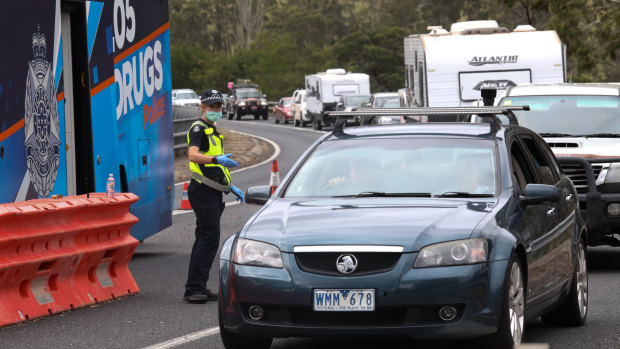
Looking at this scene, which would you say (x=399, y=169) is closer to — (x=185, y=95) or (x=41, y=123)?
(x=41, y=123)

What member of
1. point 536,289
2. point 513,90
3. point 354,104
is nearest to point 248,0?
point 354,104

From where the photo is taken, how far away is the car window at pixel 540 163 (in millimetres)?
8820

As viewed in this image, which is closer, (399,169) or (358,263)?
(358,263)

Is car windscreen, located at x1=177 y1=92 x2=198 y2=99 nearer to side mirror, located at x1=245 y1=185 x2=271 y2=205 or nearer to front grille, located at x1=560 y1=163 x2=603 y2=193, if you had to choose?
front grille, located at x1=560 y1=163 x2=603 y2=193

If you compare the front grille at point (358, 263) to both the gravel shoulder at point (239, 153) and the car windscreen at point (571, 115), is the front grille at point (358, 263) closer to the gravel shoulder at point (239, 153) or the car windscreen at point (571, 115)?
the car windscreen at point (571, 115)

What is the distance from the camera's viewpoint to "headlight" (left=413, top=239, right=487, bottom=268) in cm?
686

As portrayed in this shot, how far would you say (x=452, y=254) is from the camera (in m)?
6.90

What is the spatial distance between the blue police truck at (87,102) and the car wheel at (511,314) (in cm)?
434

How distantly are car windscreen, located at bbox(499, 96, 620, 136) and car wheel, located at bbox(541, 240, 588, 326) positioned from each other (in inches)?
180

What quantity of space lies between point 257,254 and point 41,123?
399 cm

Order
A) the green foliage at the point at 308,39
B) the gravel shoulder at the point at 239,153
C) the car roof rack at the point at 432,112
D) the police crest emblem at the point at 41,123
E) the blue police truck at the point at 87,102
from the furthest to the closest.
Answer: the green foliage at the point at 308,39 < the gravel shoulder at the point at 239,153 < the police crest emblem at the point at 41,123 < the blue police truck at the point at 87,102 < the car roof rack at the point at 432,112

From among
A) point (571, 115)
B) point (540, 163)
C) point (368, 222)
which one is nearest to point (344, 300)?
point (368, 222)

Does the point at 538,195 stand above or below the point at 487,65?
below

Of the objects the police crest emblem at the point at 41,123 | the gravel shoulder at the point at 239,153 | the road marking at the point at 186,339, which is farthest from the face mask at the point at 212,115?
the gravel shoulder at the point at 239,153
